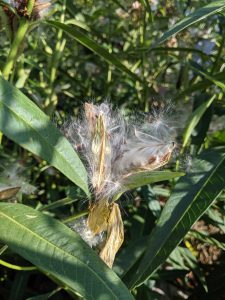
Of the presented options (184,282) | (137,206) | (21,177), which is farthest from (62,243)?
(184,282)

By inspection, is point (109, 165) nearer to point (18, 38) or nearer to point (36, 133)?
point (36, 133)

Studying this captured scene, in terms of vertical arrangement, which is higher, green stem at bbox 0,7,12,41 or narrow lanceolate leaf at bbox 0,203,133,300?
green stem at bbox 0,7,12,41

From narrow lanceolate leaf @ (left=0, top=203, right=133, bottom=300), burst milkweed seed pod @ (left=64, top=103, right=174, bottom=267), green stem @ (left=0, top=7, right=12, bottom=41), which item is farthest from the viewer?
green stem @ (left=0, top=7, right=12, bottom=41)

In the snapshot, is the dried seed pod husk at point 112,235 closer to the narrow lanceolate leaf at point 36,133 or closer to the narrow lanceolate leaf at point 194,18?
the narrow lanceolate leaf at point 36,133

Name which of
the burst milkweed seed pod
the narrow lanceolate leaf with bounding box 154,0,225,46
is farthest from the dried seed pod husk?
the narrow lanceolate leaf with bounding box 154,0,225,46

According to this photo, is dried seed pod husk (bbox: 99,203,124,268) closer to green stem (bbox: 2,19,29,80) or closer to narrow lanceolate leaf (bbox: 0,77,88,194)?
narrow lanceolate leaf (bbox: 0,77,88,194)
